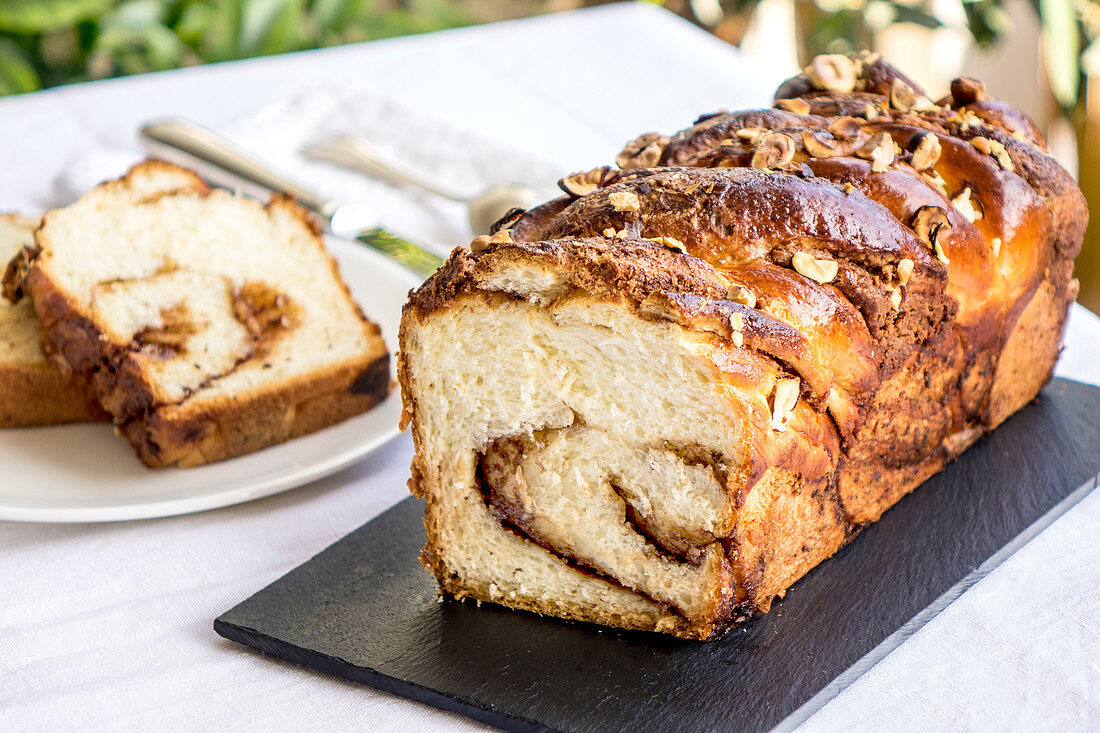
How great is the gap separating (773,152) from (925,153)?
0.29 m

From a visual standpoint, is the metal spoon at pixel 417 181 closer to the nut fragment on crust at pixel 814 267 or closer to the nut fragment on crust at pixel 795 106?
the nut fragment on crust at pixel 795 106

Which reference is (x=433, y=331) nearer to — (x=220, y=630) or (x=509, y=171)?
(x=220, y=630)

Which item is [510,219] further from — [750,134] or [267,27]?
[267,27]

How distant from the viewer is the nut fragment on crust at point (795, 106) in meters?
2.04

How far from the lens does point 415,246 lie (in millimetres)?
2951

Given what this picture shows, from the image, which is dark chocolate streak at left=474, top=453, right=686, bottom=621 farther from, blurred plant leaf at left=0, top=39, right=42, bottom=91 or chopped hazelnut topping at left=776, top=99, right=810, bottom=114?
blurred plant leaf at left=0, top=39, right=42, bottom=91

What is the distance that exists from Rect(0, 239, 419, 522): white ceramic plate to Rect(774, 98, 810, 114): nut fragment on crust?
0.94m

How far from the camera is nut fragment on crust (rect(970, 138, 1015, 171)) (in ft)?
6.40

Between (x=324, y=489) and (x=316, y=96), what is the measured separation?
1.91m

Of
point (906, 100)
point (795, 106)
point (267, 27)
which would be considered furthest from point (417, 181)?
point (267, 27)

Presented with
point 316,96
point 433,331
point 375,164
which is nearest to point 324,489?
point 433,331

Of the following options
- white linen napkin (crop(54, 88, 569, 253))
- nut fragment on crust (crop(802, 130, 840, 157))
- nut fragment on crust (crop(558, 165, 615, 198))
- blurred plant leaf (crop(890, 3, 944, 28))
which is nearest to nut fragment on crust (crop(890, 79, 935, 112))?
nut fragment on crust (crop(802, 130, 840, 157))

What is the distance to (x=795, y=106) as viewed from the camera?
80.8 inches

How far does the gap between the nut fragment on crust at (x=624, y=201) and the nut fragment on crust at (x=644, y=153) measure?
9.7 inches
